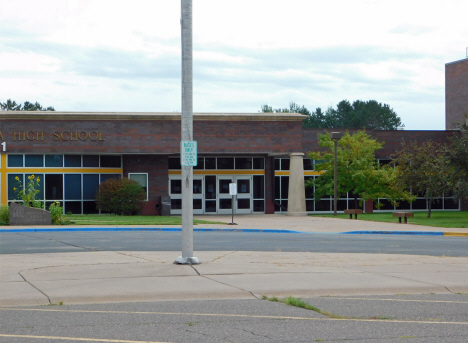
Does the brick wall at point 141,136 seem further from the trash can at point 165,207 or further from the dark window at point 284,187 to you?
the dark window at point 284,187

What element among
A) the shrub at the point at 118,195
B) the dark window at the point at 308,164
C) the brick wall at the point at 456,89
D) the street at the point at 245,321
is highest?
the brick wall at the point at 456,89

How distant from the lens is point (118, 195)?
3509 centimetres

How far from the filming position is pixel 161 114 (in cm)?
3594

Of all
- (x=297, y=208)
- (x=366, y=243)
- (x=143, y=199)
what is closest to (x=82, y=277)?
(x=366, y=243)

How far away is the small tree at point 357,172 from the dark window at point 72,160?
13.9m

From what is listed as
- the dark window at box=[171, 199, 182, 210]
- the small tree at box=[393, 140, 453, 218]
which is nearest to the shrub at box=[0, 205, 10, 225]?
the dark window at box=[171, 199, 182, 210]

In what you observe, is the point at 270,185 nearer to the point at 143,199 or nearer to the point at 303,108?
the point at 143,199

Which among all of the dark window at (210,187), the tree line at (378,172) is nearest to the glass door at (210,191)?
the dark window at (210,187)

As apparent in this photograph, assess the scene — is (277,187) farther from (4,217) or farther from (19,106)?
(19,106)

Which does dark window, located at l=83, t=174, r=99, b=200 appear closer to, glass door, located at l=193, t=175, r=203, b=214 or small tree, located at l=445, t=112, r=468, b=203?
glass door, located at l=193, t=175, r=203, b=214

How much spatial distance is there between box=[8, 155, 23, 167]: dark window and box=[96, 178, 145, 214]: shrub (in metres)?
4.65

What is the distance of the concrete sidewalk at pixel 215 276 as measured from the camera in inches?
385

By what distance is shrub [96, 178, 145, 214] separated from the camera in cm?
3503

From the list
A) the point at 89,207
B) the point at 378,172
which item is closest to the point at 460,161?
the point at 378,172
